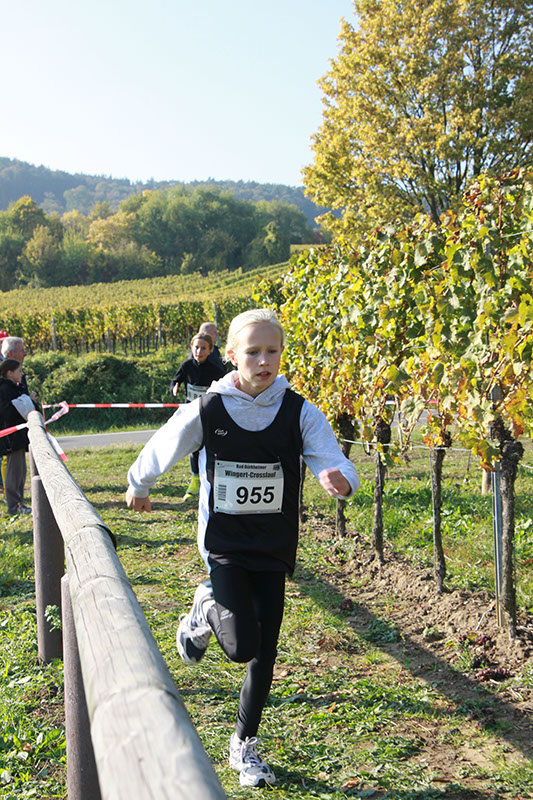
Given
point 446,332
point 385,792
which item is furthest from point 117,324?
point 385,792

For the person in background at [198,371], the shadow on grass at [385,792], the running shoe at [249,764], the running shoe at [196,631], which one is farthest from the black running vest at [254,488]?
the person in background at [198,371]

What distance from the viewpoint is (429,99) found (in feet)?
72.7

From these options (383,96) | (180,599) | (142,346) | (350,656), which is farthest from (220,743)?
(142,346)

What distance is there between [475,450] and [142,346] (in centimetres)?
3343

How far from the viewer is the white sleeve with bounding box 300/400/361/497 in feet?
9.92

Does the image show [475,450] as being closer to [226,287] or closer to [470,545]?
[470,545]

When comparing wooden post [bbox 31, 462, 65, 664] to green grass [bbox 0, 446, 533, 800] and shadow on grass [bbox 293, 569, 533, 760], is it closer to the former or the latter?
green grass [bbox 0, 446, 533, 800]

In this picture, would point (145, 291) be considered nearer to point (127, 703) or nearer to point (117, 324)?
point (117, 324)

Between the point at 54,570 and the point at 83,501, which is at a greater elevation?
the point at 83,501

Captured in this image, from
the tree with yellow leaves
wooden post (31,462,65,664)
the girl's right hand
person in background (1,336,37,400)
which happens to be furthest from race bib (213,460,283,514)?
the tree with yellow leaves

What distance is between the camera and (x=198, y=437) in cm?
319

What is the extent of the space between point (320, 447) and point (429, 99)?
861 inches

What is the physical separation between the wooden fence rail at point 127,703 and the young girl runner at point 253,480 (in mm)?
1051

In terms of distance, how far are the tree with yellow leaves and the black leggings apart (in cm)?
1904
